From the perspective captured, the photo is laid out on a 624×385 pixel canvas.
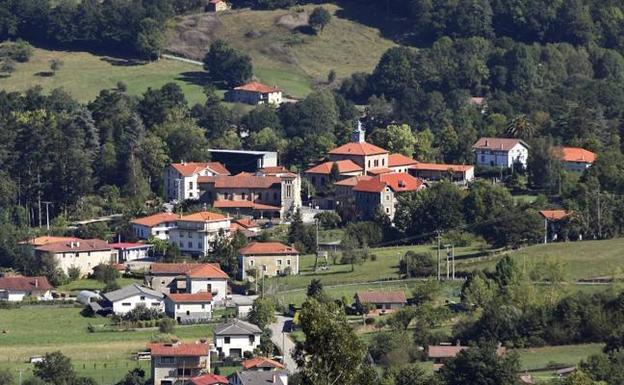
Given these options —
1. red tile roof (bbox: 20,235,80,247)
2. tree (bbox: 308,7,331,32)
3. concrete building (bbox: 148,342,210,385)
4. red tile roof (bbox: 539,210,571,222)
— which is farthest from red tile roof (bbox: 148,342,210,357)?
tree (bbox: 308,7,331,32)

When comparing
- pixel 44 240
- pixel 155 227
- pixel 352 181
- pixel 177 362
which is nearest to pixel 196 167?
pixel 352 181

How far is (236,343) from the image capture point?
57875 mm

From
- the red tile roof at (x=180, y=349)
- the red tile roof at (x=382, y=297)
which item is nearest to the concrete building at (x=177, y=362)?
the red tile roof at (x=180, y=349)

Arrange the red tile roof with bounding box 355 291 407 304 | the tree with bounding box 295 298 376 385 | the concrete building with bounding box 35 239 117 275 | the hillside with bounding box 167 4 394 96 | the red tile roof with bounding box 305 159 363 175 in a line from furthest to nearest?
the hillside with bounding box 167 4 394 96
the red tile roof with bounding box 305 159 363 175
the concrete building with bounding box 35 239 117 275
the red tile roof with bounding box 355 291 407 304
the tree with bounding box 295 298 376 385

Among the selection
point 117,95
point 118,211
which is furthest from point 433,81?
point 118,211

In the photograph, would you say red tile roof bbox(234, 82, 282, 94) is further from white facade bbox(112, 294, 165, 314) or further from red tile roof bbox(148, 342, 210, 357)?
red tile roof bbox(148, 342, 210, 357)

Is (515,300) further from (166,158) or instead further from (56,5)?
(56,5)

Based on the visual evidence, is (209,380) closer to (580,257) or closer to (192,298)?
(192,298)

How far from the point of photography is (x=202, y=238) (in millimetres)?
70375

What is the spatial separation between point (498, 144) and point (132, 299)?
24615 millimetres

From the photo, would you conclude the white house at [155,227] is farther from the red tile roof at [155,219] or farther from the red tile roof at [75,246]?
the red tile roof at [75,246]

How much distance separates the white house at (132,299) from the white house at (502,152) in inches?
888

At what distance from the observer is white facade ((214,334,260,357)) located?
2275 inches

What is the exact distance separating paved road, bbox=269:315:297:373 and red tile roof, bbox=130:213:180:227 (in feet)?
36.6
